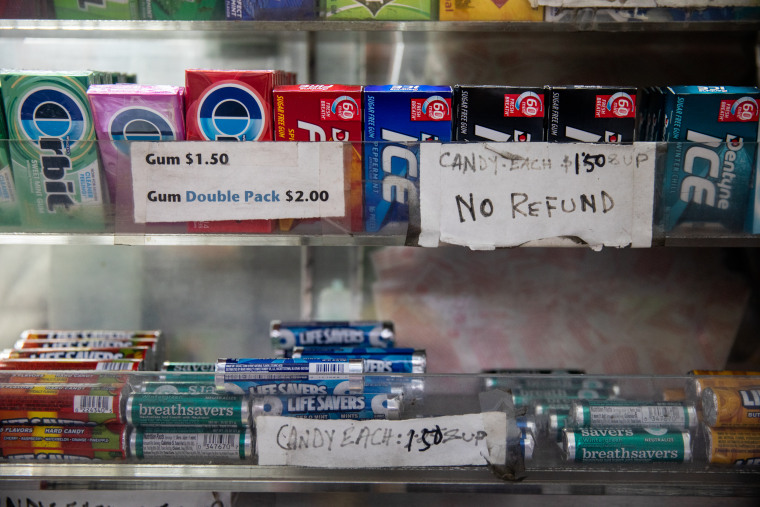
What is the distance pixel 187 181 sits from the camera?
1350mm

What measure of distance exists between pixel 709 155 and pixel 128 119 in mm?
1158

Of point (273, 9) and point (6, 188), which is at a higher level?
point (273, 9)

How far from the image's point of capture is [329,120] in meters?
1.35

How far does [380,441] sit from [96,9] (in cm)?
112

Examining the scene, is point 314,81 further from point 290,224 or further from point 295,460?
point 295,460

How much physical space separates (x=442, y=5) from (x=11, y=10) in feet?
3.12

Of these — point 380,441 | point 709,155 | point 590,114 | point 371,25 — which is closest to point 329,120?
point 371,25

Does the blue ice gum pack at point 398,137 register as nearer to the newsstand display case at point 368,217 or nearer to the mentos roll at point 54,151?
Result: the newsstand display case at point 368,217

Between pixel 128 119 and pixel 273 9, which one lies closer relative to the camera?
pixel 128 119

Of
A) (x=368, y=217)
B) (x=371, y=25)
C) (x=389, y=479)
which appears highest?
(x=371, y=25)

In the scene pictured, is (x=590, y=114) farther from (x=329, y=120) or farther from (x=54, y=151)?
(x=54, y=151)

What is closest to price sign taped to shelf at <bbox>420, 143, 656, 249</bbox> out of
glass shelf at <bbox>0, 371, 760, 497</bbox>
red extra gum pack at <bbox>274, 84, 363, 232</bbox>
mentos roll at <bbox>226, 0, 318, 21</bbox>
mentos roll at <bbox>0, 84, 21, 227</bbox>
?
red extra gum pack at <bbox>274, 84, 363, 232</bbox>

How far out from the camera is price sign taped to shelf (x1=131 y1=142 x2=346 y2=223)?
133 centimetres

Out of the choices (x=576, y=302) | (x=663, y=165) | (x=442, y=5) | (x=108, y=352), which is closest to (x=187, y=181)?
(x=108, y=352)
